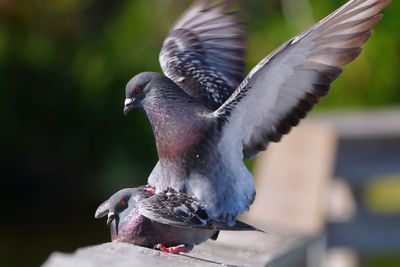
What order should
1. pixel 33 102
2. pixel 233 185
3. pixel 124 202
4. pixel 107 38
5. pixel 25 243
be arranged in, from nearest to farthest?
pixel 124 202
pixel 233 185
pixel 25 243
pixel 33 102
pixel 107 38

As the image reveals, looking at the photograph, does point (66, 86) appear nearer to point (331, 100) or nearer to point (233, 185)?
point (331, 100)

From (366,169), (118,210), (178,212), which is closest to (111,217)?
(118,210)

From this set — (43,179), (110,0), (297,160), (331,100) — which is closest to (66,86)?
(43,179)

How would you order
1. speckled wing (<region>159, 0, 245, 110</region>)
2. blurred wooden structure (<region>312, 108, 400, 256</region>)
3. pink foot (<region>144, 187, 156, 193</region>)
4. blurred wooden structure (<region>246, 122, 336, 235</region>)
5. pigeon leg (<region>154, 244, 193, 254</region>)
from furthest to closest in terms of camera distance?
blurred wooden structure (<region>312, 108, 400, 256</region>) → blurred wooden structure (<region>246, 122, 336, 235</region>) → speckled wing (<region>159, 0, 245, 110</region>) → pink foot (<region>144, 187, 156, 193</region>) → pigeon leg (<region>154, 244, 193, 254</region>)

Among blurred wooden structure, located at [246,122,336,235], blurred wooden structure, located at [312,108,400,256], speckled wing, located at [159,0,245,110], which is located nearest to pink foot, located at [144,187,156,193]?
speckled wing, located at [159,0,245,110]

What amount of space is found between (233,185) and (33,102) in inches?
344

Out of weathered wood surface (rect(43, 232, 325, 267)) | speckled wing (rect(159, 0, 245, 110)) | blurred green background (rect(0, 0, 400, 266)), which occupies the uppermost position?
speckled wing (rect(159, 0, 245, 110))

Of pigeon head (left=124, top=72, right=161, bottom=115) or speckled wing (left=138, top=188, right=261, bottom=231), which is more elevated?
pigeon head (left=124, top=72, right=161, bottom=115)

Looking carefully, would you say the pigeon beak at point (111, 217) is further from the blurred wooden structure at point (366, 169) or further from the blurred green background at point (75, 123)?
the blurred green background at point (75, 123)

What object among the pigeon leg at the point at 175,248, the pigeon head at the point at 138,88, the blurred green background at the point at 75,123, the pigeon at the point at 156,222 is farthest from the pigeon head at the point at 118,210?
the blurred green background at the point at 75,123

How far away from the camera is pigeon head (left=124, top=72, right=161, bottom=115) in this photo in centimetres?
266

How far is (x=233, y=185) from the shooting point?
8.72ft

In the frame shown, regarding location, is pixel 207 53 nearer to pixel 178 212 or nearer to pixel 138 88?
pixel 138 88

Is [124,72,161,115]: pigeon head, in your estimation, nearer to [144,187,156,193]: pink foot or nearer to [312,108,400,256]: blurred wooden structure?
[144,187,156,193]: pink foot
